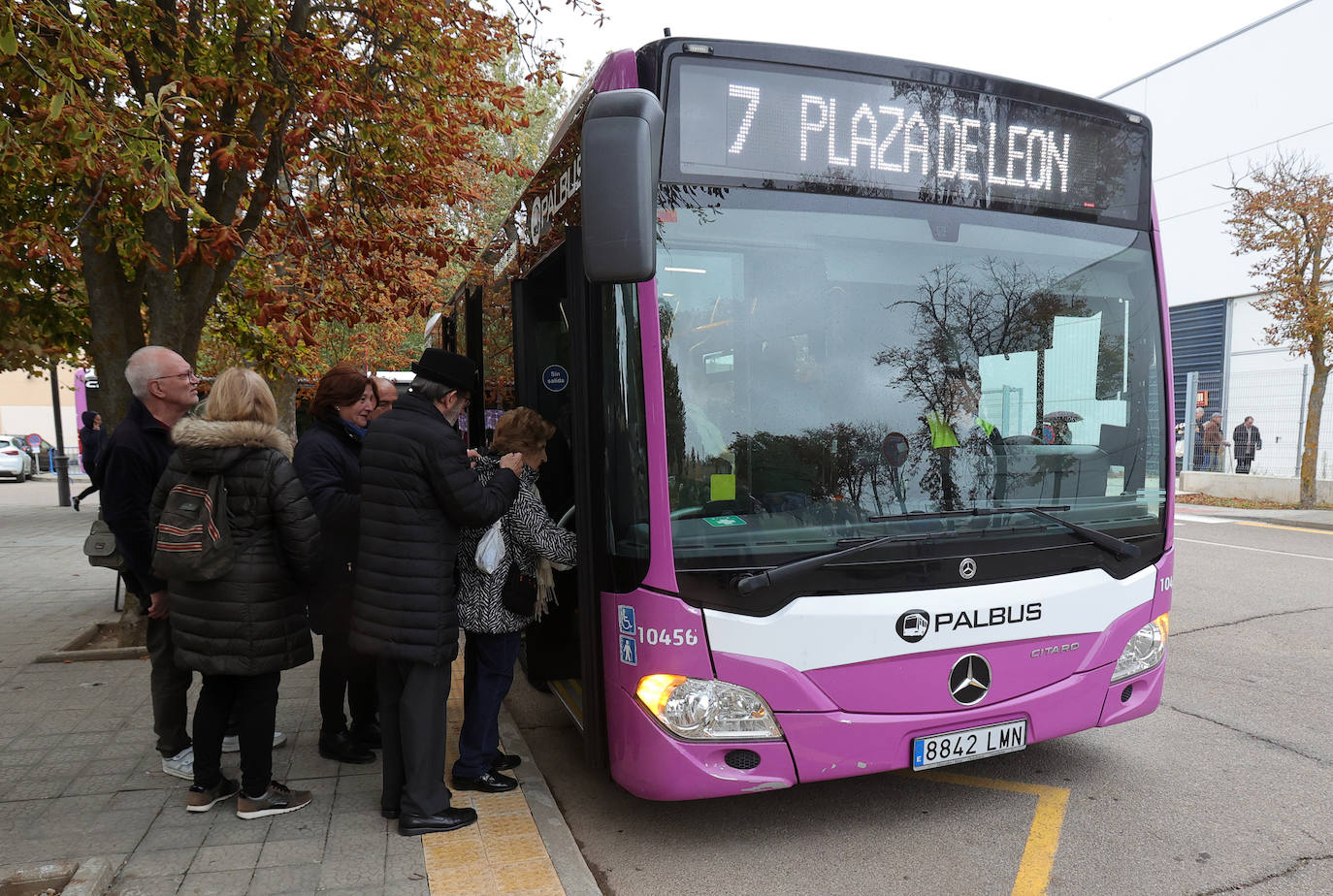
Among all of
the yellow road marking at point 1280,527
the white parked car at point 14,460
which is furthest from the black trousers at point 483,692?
the white parked car at point 14,460

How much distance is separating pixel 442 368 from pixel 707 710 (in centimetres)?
165

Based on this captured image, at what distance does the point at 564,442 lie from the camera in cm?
446

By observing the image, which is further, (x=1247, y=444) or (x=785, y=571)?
(x=1247, y=444)

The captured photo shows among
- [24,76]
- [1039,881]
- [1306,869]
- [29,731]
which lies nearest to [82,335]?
[24,76]

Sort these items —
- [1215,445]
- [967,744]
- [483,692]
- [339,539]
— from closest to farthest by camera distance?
[967,744]
[483,692]
[339,539]
[1215,445]

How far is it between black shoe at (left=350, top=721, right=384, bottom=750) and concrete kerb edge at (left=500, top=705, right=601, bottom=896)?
62 cm

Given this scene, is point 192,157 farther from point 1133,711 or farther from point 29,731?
point 1133,711

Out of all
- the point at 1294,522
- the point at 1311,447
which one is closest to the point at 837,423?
the point at 1294,522

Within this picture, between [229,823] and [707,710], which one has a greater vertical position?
[707,710]

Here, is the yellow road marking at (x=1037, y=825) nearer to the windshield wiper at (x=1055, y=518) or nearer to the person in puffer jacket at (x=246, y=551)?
the windshield wiper at (x=1055, y=518)

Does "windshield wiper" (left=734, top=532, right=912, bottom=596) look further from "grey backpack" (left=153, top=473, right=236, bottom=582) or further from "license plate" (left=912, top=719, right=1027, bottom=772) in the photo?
"grey backpack" (left=153, top=473, right=236, bottom=582)

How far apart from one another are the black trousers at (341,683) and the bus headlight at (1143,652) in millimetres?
3418

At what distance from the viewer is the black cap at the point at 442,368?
138 inches

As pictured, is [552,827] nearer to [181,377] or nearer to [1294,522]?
[181,377]
